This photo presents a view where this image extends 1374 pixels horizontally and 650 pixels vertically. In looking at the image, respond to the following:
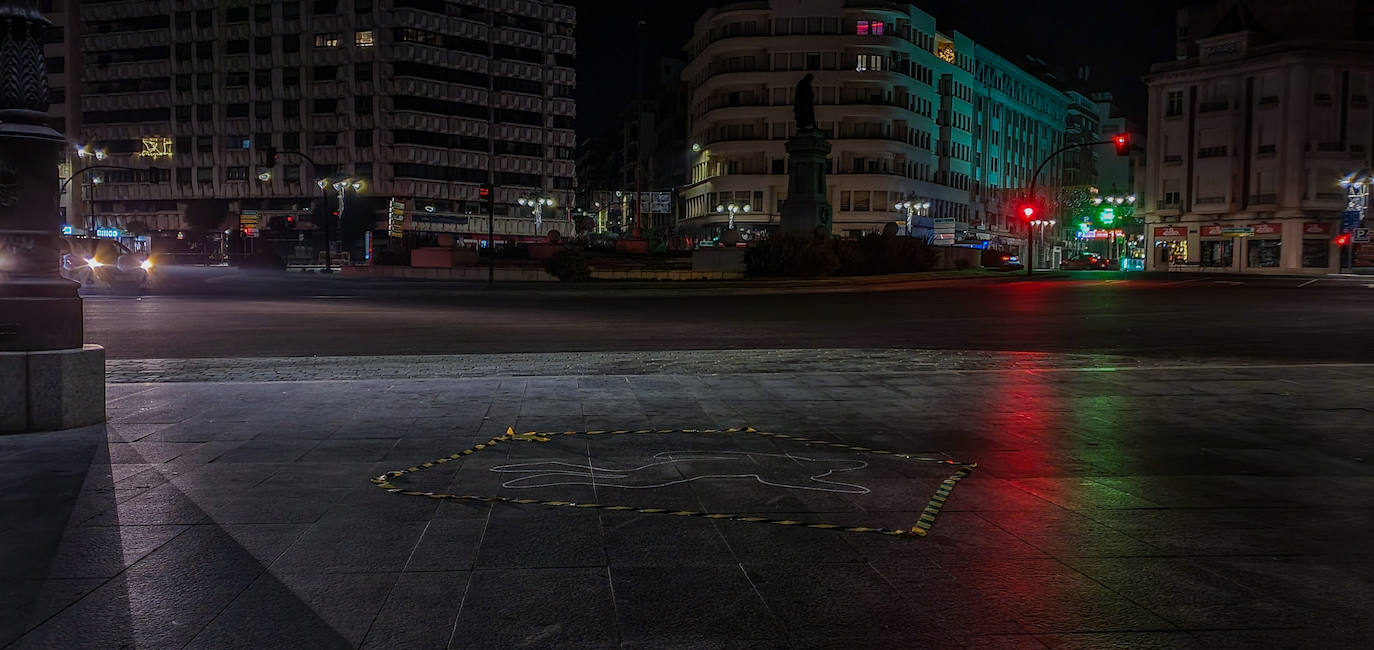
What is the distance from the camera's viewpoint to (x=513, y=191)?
8400 cm

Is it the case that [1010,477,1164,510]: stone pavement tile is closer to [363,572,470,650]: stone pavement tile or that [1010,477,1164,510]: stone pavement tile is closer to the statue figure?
[363,572,470,650]: stone pavement tile

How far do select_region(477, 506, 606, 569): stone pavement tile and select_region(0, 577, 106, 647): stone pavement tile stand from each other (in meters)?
1.66

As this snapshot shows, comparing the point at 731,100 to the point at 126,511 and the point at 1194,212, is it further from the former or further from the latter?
the point at 126,511

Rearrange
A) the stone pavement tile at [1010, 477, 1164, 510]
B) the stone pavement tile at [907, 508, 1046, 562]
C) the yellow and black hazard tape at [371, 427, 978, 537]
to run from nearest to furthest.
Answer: the stone pavement tile at [907, 508, 1046, 562] < the yellow and black hazard tape at [371, 427, 978, 537] < the stone pavement tile at [1010, 477, 1164, 510]

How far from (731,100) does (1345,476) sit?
7515 centimetres

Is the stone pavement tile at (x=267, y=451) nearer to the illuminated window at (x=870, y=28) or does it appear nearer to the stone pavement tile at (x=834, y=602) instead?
the stone pavement tile at (x=834, y=602)

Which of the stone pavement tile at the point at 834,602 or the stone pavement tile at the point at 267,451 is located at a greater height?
the stone pavement tile at the point at 267,451

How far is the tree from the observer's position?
80.4 meters

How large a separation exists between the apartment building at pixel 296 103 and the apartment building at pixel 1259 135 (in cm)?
5488

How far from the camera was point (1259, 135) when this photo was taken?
2589 inches

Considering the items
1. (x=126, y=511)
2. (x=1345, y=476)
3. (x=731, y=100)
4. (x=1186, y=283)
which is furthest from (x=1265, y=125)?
(x=126, y=511)

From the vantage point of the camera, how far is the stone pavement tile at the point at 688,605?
343 centimetres

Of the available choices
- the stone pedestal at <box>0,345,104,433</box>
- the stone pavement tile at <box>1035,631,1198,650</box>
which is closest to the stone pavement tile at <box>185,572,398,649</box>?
the stone pavement tile at <box>1035,631,1198,650</box>

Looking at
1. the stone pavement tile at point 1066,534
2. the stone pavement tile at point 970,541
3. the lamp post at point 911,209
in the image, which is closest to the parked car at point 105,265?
the stone pavement tile at point 970,541
